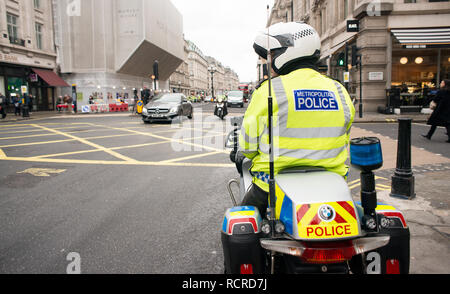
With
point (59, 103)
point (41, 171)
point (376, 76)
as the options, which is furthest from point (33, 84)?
point (41, 171)

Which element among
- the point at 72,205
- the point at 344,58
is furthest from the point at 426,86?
the point at 72,205

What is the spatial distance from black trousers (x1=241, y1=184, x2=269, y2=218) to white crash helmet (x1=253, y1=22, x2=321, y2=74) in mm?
797

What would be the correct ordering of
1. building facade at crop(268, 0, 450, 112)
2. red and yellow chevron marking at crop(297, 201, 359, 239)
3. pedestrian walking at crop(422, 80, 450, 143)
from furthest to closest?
building facade at crop(268, 0, 450, 112), pedestrian walking at crop(422, 80, 450, 143), red and yellow chevron marking at crop(297, 201, 359, 239)

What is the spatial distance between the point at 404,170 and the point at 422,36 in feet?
59.0

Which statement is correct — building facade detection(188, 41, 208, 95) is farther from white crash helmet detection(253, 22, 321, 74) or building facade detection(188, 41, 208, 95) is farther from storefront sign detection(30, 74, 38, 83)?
white crash helmet detection(253, 22, 321, 74)

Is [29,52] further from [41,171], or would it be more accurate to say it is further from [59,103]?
[41,171]

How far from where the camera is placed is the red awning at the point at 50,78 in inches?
1313

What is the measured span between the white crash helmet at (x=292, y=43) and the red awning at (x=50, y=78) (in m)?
36.4

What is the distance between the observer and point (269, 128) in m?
1.84

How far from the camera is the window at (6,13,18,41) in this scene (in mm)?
29062

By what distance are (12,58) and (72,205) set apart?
30692mm

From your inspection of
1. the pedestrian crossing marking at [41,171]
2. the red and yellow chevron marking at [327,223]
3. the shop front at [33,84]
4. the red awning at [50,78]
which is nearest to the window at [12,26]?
the shop front at [33,84]

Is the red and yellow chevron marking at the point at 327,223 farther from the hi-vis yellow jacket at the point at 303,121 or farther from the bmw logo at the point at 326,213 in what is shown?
the hi-vis yellow jacket at the point at 303,121

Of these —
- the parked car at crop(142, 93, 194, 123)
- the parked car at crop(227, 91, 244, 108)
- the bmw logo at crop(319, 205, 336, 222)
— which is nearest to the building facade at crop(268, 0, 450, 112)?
the parked car at crop(142, 93, 194, 123)
